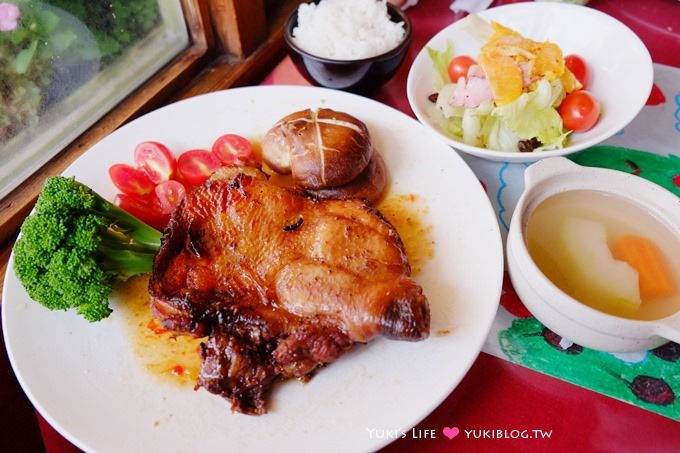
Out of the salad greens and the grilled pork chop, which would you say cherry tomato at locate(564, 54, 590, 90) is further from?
the grilled pork chop

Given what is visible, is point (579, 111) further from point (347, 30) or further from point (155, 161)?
point (155, 161)

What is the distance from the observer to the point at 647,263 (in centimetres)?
180

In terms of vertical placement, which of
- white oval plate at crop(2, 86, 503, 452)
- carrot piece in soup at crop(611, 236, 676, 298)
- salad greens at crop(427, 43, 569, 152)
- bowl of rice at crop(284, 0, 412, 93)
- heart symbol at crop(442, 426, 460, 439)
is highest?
bowl of rice at crop(284, 0, 412, 93)

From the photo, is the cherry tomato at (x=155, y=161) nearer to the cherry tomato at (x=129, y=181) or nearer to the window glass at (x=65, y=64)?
the cherry tomato at (x=129, y=181)

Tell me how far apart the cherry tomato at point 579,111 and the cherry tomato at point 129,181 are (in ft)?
6.06

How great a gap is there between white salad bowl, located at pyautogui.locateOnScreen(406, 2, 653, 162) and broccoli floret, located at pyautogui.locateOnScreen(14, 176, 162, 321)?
1.39 meters

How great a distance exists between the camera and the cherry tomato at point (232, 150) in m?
2.32

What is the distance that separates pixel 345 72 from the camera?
2527 millimetres

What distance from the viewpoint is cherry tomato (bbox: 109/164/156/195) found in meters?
2.24

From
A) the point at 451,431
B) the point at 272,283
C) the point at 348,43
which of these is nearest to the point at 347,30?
the point at 348,43

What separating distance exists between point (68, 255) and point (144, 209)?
1.51ft

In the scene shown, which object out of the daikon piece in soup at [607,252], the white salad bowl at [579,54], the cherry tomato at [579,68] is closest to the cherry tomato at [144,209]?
the white salad bowl at [579,54]

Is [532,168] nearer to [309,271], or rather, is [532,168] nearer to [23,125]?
[309,271]

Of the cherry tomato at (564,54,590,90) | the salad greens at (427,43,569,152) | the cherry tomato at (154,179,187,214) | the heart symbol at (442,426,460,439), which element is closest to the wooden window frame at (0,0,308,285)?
the cherry tomato at (154,179,187,214)
